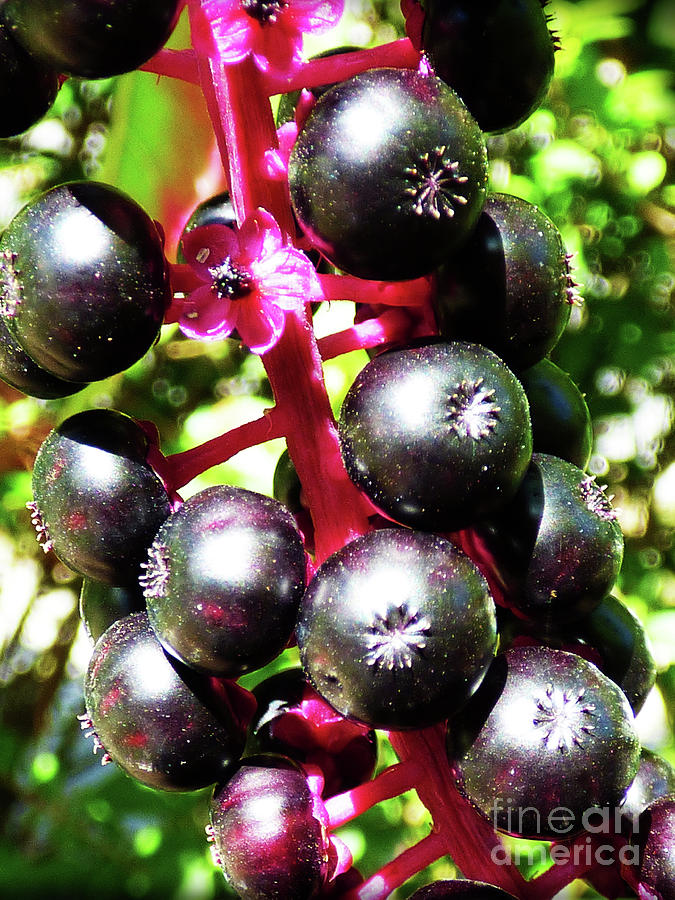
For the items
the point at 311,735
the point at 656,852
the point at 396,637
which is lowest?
the point at 656,852

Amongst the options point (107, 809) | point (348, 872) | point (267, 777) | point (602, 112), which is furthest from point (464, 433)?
point (107, 809)

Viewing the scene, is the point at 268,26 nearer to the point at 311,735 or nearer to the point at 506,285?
the point at 506,285

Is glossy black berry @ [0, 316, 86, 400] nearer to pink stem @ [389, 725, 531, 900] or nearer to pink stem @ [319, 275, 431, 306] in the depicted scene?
pink stem @ [319, 275, 431, 306]

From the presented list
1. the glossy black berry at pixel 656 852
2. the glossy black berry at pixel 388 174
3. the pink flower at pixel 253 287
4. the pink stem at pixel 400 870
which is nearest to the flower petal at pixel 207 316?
the pink flower at pixel 253 287

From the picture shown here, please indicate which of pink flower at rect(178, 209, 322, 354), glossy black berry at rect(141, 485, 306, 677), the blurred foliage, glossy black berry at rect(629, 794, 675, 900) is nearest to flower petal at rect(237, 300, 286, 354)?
pink flower at rect(178, 209, 322, 354)

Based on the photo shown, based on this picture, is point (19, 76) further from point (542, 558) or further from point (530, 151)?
point (530, 151)

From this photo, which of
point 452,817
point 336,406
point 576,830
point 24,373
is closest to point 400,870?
point 452,817
